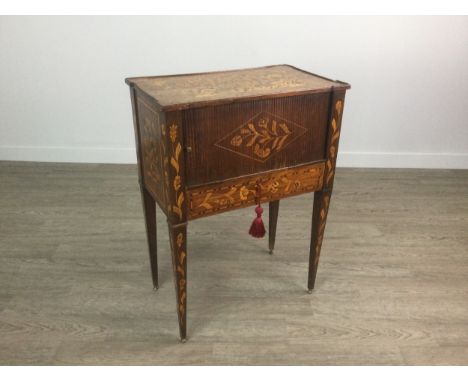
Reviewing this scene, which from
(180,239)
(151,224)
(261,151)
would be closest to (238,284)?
(151,224)

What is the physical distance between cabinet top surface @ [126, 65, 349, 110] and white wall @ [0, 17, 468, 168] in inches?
46.4

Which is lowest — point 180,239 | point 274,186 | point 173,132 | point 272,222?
point 272,222

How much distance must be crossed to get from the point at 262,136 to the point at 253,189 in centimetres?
17

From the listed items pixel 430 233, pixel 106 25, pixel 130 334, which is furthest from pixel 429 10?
pixel 130 334

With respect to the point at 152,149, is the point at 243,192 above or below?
below

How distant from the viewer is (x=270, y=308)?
1629mm

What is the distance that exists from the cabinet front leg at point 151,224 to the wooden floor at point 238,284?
86 millimetres

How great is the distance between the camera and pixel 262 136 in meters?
1.25

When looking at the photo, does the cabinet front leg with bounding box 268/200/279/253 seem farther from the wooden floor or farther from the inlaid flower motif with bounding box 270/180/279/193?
the inlaid flower motif with bounding box 270/180/279/193

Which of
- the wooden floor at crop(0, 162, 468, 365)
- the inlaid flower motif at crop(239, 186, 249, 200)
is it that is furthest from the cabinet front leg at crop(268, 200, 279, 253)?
the inlaid flower motif at crop(239, 186, 249, 200)

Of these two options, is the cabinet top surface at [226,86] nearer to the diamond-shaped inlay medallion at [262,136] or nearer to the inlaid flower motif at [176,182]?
the diamond-shaped inlay medallion at [262,136]

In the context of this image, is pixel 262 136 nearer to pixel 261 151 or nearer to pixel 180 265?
pixel 261 151

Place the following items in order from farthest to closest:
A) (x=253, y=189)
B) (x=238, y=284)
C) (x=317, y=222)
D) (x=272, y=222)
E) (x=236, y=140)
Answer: (x=272, y=222) → (x=238, y=284) → (x=317, y=222) → (x=253, y=189) → (x=236, y=140)

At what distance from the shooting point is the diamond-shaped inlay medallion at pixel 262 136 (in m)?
1.21
